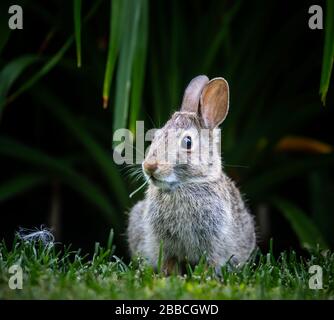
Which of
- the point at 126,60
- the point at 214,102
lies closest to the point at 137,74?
the point at 126,60

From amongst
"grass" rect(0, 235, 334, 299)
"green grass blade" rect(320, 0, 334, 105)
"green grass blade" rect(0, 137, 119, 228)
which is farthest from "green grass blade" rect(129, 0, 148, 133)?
"green grass blade" rect(0, 137, 119, 228)

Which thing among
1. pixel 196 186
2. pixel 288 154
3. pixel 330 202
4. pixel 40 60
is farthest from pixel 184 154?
pixel 288 154

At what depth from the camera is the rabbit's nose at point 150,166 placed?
369 cm

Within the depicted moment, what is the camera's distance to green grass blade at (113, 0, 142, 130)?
4.46 meters

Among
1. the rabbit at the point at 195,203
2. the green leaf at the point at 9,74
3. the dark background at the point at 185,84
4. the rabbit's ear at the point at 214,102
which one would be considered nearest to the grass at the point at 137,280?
the rabbit at the point at 195,203

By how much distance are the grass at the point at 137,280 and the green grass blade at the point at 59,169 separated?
1.92 meters

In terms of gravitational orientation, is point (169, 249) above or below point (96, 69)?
below

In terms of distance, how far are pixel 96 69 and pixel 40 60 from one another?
1.68 ft

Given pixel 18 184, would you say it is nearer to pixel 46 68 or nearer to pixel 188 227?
pixel 46 68

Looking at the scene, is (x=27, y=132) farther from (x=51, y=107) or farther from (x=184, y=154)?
(x=184, y=154)

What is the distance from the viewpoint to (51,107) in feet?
19.9

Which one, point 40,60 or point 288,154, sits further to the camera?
point 288,154

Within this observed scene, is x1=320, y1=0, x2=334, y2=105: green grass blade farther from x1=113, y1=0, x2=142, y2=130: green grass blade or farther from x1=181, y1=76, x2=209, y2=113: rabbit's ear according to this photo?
x1=113, y1=0, x2=142, y2=130: green grass blade
